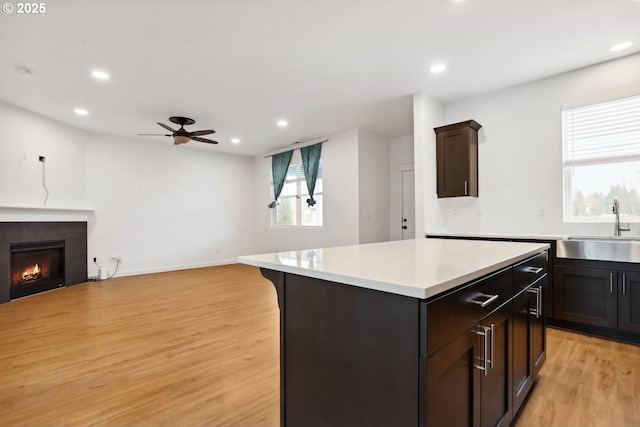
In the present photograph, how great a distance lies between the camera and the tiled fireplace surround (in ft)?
13.9

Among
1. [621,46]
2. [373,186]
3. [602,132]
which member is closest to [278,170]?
[373,186]

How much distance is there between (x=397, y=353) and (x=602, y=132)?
13.3ft

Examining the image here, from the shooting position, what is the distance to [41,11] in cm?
244

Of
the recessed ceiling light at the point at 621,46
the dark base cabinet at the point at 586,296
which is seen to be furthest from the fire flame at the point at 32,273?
the recessed ceiling light at the point at 621,46

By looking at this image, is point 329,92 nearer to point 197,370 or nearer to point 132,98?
point 132,98

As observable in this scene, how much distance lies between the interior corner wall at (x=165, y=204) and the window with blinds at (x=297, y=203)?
124 cm

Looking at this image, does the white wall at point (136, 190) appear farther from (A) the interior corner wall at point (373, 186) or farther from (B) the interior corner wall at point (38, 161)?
(A) the interior corner wall at point (373, 186)

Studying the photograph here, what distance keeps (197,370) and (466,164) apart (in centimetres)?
377

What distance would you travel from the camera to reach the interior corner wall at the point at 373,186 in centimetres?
571

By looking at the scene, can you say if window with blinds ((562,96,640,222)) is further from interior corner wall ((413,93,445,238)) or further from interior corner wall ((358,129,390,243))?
interior corner wall ((358,129,390,243))

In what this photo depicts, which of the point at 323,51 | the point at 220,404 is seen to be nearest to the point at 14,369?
the point at 220,404

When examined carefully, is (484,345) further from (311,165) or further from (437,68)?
(311,165)

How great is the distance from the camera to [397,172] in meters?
6.30

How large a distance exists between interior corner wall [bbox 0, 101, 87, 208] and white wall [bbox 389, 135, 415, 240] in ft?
19.6
